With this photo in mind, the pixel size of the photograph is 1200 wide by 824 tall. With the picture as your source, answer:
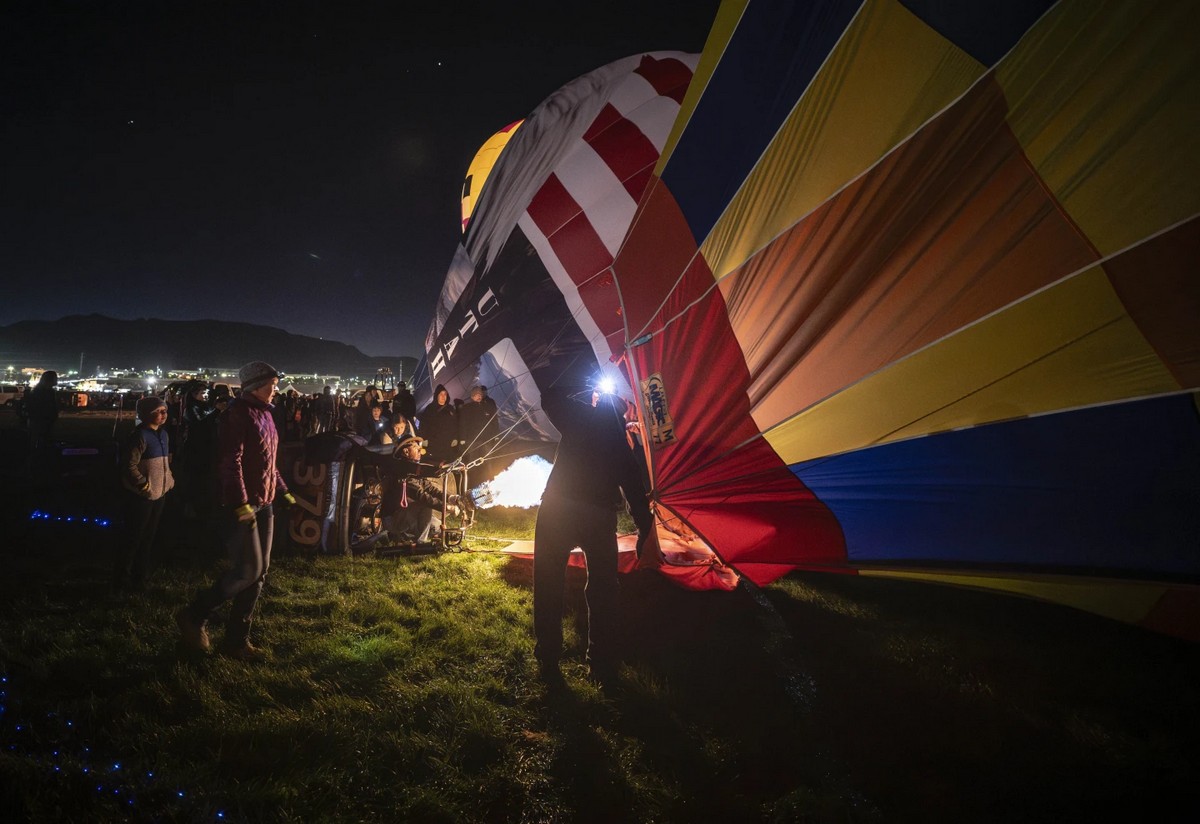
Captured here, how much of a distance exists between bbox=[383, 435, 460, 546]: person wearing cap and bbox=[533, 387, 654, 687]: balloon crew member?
A: 2.74 m

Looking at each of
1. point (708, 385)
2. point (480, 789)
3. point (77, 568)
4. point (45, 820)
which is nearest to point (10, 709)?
point (45, 820)

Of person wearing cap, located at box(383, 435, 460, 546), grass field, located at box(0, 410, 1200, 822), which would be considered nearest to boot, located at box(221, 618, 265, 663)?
grass field, located at box(0, 410, 1200, 822)

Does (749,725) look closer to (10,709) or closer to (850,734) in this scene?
(850,734)

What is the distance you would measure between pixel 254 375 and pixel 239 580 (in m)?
1.21

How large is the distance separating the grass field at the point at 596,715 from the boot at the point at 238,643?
0.10m

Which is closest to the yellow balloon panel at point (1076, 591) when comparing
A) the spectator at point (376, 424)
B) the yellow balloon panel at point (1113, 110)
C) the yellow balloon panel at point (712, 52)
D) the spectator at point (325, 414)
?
the yellow balloon panel at point (1113, 110)

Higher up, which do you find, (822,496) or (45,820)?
(822,496)

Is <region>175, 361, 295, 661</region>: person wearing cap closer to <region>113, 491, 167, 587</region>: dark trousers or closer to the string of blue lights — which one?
the string of blue lights

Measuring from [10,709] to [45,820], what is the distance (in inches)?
38.7

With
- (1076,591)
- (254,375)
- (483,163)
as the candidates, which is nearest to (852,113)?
(1076,591)

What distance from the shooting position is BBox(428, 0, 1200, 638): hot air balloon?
1988mm

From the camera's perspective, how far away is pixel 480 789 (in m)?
2.24

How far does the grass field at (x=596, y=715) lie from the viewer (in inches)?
84.4

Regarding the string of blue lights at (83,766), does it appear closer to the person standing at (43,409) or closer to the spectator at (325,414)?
the person standing at (43,409)
